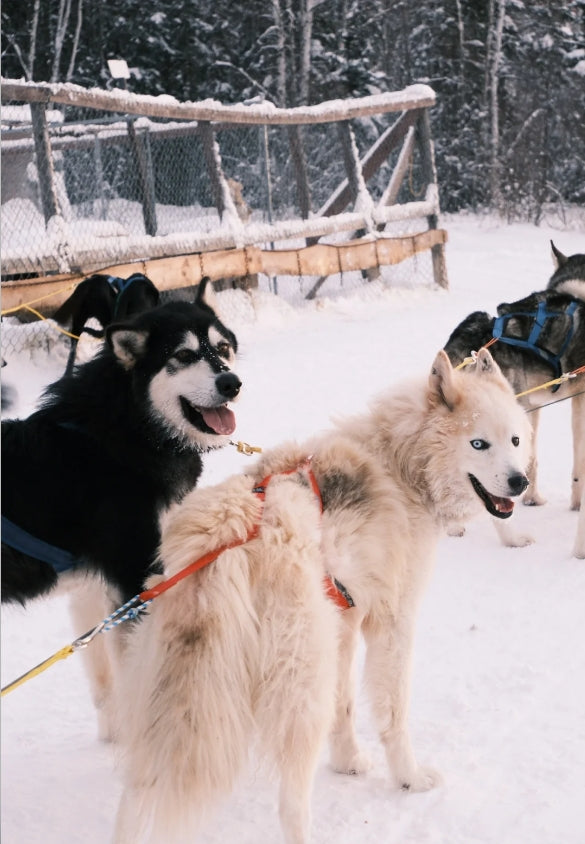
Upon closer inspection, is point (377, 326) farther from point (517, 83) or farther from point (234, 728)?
point (517, 83)

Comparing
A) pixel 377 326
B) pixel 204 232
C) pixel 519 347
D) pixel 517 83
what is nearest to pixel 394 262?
pixel 377 326

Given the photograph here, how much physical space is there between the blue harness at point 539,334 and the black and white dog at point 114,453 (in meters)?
2.54

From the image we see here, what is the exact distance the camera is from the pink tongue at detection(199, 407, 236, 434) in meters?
2.77

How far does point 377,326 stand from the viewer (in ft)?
32.1

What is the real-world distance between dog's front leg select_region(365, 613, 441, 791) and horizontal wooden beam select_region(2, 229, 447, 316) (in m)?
4.85

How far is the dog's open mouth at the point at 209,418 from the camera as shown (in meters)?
2.73

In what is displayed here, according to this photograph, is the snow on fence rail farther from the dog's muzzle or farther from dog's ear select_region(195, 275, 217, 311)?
the dog's muzzle

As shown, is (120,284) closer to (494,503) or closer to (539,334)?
(494,503)

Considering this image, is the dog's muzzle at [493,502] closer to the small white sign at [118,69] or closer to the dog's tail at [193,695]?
the dog's tail at [193,695]

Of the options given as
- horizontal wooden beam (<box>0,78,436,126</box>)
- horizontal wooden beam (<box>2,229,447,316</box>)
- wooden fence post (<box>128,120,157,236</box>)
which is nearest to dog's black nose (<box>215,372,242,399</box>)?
horizontal wooden beam (<box>2,229,447,316</box>)

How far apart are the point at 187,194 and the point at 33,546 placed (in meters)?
9.69

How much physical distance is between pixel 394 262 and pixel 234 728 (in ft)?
33.4

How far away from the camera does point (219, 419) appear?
280cm

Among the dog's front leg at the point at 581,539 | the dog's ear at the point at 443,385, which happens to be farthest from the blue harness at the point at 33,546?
the dog's front leg at the point at 581,539
